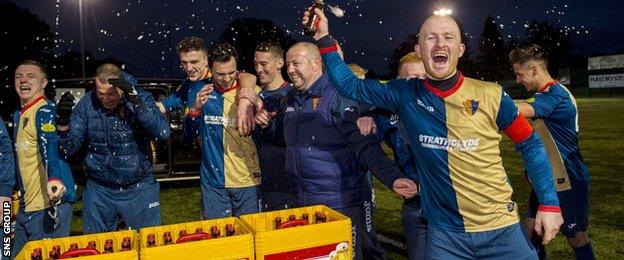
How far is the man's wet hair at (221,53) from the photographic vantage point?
4852mm

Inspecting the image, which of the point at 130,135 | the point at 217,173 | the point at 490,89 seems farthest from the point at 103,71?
the point at 490,89

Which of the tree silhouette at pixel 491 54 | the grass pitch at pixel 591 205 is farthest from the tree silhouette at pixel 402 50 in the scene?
the grass pitch at pixel 591 205

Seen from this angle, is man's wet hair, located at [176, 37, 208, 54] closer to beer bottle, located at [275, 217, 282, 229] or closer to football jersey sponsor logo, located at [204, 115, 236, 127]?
football jersey sponsor logo, located at [204, 115, 236, 127]

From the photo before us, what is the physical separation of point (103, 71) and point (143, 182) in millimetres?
1150

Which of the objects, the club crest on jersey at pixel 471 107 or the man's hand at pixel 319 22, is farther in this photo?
the man's hand at pixel 319 22

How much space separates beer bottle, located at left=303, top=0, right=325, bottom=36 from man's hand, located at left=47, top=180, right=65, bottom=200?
2.62 metres

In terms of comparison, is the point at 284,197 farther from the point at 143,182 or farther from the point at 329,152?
the point at 143,182

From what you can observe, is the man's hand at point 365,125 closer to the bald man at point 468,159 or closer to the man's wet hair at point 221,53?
the bald man at point 468,159

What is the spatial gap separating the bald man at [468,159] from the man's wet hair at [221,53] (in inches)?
92.3

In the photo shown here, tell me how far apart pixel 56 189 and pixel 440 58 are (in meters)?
3.42

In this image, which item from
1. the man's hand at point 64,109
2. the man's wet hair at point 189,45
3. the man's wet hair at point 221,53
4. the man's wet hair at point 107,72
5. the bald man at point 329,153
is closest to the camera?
the bald man at point 329,153

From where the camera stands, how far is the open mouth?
302cm

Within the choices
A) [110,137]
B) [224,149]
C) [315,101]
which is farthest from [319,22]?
[110,137]
